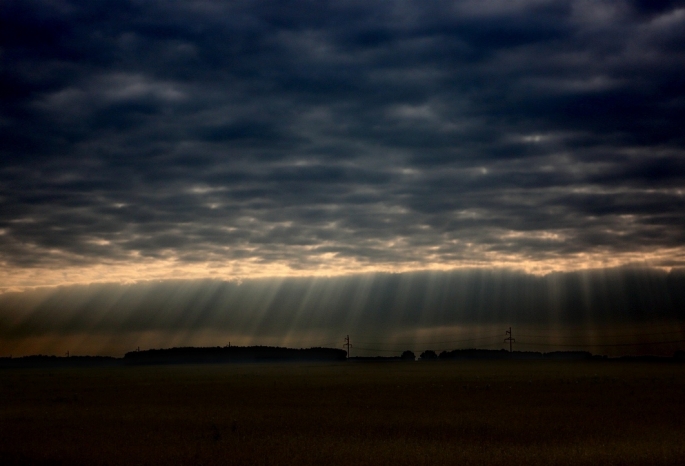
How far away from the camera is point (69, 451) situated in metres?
23.8

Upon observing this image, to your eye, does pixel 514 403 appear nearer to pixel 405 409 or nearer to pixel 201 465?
pixel 405 409

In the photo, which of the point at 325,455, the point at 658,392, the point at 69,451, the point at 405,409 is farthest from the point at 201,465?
the point at 658,392

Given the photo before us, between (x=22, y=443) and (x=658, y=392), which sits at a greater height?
(x=658, y=392)

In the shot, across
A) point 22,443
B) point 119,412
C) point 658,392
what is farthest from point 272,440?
point 658,392

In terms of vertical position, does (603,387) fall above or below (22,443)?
above

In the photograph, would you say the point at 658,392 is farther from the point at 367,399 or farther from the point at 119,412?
the point at 119,412

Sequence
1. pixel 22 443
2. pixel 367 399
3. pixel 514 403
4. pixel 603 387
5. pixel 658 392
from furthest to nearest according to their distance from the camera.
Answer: pixel 603 387 → pixel 658 392 → pixel 367 399 → pixel 514 403 → pixel 22 443

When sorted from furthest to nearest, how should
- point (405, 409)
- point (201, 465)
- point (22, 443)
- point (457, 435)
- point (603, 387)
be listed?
point (603, 387), point (405, 409), point (457, 435), point (22, 443), point (201, 465)

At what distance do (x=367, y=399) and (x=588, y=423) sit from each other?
52.9 feet

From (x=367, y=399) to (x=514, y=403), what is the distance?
930cm

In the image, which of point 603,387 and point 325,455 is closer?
point 325,455

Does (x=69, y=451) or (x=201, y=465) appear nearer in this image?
(x=201, y=465)

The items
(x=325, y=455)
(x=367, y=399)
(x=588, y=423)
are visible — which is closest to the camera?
(x=325, y=455)

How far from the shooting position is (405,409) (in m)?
37.6
